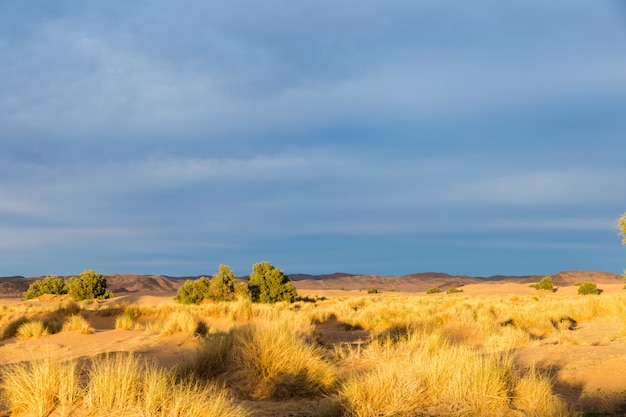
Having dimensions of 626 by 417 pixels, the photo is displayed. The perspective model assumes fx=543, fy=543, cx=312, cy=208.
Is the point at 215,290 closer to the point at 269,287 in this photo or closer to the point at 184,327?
the point at 269,287

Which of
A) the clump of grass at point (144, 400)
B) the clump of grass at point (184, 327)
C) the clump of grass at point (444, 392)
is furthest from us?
the clump of grass at point (184, 327)

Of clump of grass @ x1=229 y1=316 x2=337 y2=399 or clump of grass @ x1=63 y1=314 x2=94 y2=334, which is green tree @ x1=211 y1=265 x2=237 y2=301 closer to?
clump of grass @ x1=63 y1=314 x2=94 y2=334

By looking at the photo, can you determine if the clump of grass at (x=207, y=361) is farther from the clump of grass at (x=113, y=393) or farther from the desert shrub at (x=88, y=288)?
the desert shrub at (x=88, y=288)

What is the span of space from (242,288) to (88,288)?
51.3ft

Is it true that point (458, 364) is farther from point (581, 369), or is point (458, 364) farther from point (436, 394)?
point (581, 369)

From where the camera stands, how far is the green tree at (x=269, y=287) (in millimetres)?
35469

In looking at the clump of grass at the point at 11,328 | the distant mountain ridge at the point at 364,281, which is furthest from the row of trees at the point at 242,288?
the distant mountain ridge at the point at 364,281

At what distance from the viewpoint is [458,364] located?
293 inches

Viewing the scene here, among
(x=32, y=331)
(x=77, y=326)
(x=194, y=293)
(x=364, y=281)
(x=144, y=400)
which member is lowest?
(x=32, y=331)

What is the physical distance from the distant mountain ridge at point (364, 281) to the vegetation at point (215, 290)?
67.1 meters

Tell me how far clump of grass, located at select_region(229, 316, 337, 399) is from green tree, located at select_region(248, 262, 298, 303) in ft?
84.5

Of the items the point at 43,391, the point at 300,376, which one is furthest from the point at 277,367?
the point at 43,391

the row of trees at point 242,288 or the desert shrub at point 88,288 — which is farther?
the desert shrub at point 88,288

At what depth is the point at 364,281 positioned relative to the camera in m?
128
